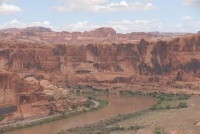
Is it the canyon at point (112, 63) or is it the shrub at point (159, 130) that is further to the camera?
the canyon at point (112, 63)

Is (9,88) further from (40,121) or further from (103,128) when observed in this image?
(103,128)

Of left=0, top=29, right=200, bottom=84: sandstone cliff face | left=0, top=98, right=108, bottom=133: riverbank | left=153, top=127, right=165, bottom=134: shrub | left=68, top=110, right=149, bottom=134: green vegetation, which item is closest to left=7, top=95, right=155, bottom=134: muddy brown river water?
left=0, top=98, right=108, bottom=133: riverbank

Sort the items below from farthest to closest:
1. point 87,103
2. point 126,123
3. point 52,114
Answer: point 87,103
point 52,114
point 126,123

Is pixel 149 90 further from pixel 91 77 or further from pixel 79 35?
pixel 79 35

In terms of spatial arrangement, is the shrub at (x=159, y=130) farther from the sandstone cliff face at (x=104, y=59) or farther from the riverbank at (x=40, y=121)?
the sandstone cliff face at (x=104, y=59)

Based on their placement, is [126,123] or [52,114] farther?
[52,114]

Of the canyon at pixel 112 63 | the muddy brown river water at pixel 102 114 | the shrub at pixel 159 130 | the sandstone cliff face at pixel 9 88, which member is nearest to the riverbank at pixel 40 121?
the muddy brown river water at pixel 102 114

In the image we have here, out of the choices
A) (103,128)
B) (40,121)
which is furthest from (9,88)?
(103,128)

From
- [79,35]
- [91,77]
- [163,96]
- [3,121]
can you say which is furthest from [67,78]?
[79,35]
